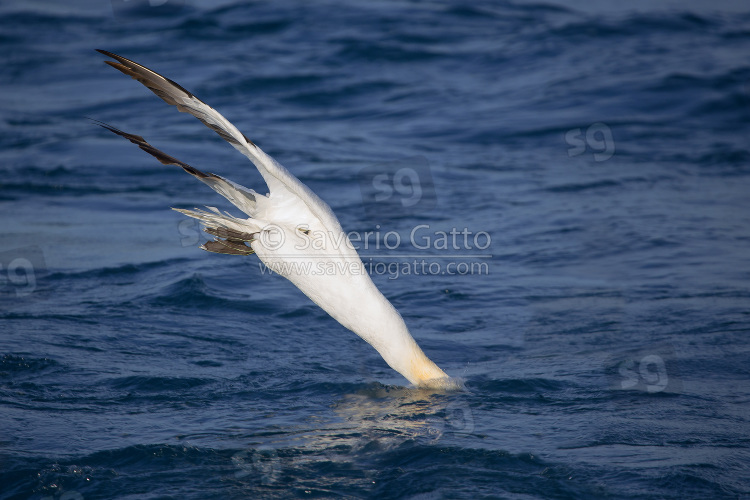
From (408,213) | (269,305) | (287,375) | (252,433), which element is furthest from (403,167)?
(252,433)

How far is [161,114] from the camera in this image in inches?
594

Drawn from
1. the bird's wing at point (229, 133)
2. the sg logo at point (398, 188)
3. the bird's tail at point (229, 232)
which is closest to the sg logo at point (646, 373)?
the bird's wing at point (229, 133)

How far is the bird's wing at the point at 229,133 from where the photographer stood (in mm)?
5148

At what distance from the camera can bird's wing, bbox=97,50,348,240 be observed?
5.15 m

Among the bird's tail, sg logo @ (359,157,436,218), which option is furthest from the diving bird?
sg logo @ (359,157,436,218)

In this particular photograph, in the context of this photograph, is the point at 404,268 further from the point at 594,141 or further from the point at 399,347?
the point at 594,141

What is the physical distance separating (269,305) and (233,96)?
9038 mm

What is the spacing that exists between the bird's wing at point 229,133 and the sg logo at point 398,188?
5.19 meters

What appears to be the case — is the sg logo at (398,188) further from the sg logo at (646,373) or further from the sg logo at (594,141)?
the sg logo at (646,373)

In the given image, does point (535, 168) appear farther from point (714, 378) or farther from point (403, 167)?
point (714, 378)

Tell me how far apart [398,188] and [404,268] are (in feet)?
9.86

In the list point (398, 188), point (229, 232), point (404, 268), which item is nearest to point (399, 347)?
point (229, 232)

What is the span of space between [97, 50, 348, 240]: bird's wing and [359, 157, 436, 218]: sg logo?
5.19 metres

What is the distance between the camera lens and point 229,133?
516 cm
